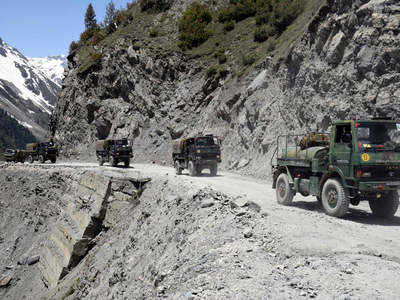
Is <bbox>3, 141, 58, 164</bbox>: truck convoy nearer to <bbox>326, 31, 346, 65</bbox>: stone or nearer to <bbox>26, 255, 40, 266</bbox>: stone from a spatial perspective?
<bbox>26, 255, 40, 266</bbox>: stone

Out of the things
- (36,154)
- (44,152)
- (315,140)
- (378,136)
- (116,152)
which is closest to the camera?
(378,136)

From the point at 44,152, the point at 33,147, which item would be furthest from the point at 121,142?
the point at 33,147

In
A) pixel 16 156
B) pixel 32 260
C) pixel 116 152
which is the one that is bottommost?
pixel 32 260

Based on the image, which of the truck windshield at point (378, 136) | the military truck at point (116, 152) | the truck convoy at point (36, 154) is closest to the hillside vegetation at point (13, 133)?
the truck convoy at point (36, 154)

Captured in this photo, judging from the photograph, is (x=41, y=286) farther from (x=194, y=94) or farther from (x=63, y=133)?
(x=63, y=133)

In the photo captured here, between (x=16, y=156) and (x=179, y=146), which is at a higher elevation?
(x=179, y=146)

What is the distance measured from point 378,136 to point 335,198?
86.7 inches

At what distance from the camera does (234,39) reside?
136 feet

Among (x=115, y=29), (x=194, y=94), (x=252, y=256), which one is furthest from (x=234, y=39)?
(x=252, y=256)

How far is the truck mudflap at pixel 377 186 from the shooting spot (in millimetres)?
8750

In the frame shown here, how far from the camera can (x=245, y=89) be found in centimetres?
3030

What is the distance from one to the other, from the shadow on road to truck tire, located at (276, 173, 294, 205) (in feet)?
1.15

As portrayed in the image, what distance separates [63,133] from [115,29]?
843 inches

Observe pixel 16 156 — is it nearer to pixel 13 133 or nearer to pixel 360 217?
pixel 360 217
